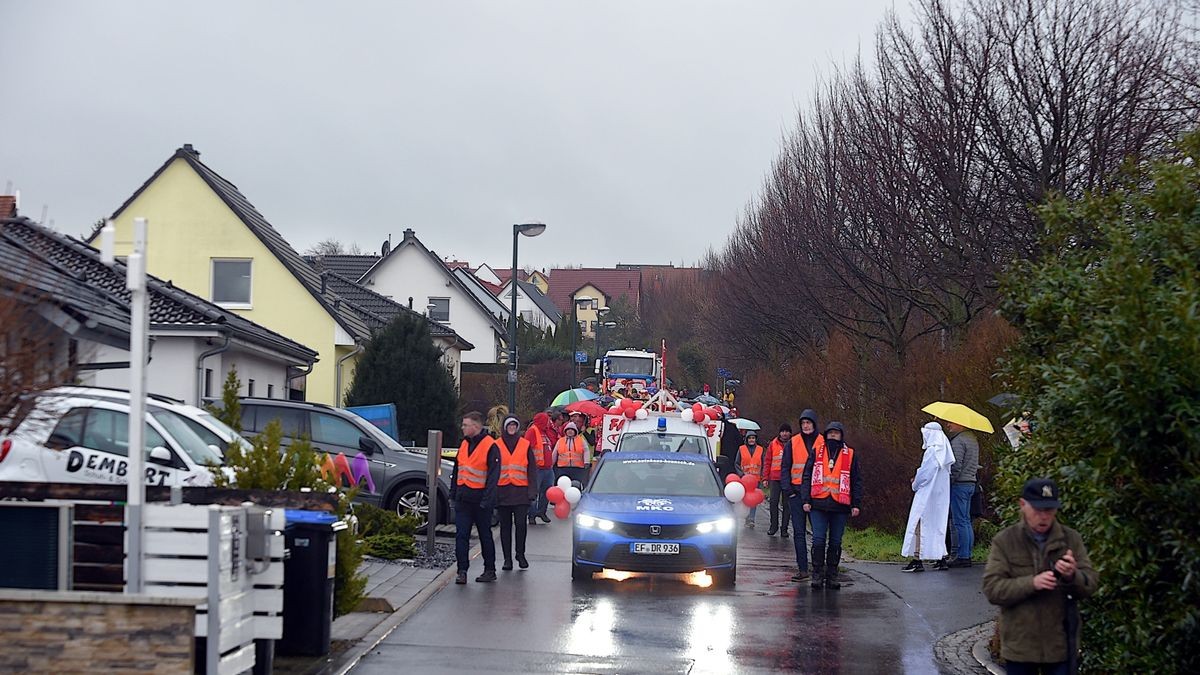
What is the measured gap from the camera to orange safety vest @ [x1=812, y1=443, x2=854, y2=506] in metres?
14.2

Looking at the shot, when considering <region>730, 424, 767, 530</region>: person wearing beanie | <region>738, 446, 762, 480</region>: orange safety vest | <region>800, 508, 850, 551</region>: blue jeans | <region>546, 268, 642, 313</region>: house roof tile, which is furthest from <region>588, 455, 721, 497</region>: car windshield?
<region>546, 268, 642, 313</region>: house roof tile

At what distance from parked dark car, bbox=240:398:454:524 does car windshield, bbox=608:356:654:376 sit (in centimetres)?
3782

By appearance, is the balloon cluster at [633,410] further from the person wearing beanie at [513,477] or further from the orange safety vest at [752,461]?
the person wearing beanie at [513,477]

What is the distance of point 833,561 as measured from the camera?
48.5 ft

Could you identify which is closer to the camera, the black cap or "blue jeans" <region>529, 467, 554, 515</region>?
the black cap

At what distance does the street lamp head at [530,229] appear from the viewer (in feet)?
94.5

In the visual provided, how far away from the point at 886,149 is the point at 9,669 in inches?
827

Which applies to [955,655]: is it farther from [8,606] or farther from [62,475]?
[62,475]

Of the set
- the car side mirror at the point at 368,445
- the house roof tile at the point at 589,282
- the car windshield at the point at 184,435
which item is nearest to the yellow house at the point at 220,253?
the car side mirror at the point at 368,445

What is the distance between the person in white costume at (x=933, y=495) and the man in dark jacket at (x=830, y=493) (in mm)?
1655

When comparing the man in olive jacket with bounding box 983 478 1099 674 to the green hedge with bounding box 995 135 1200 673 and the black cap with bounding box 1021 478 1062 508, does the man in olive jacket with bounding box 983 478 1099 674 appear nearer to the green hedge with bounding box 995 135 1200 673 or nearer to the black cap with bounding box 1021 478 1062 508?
the black cap with bounding box 1021 478 1062 508

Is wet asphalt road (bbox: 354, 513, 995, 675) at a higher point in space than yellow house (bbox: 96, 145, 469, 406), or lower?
lower

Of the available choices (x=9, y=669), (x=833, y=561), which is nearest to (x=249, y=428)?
(x=833, y=561)

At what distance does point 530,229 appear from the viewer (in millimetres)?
28984
